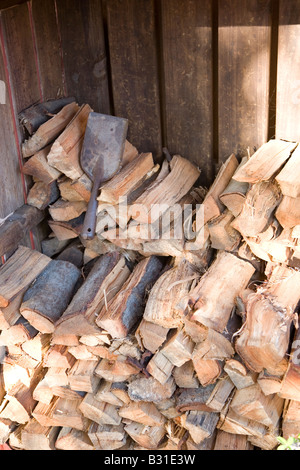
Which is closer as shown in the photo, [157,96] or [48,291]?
[48,291]

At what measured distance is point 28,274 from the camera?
115 inches

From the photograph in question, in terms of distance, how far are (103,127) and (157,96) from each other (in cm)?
44

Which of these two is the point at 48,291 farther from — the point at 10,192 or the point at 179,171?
the point at 179,171

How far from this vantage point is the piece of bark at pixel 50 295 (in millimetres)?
2791

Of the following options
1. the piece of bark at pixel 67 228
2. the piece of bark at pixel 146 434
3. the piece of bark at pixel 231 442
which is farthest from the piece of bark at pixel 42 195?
the piece of bark at pixel 231 442

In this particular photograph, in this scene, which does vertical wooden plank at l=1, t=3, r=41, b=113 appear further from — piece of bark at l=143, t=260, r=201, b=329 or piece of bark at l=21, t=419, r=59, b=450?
piece of bark at l=21, t=419, r=59, b=450

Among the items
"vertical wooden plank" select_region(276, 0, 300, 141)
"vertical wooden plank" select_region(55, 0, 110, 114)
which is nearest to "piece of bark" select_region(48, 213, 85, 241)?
"vertical wooden plank" select_region(55, 0, 110, 114)

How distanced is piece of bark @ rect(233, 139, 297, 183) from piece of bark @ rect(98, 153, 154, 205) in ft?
1.82

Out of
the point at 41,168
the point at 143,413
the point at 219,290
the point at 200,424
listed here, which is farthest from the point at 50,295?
the point at 200,424

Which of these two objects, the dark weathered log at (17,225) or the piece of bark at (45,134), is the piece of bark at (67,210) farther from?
the piece of bark at (45,134)

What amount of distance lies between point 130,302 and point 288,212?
2.90 feet

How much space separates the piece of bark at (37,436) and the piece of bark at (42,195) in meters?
1.24

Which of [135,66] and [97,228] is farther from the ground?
[135,66]

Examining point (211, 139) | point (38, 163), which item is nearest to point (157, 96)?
point (211, 139)
